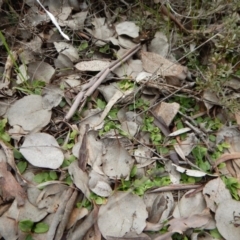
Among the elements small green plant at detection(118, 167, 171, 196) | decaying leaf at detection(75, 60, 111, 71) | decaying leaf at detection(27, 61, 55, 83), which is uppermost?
decaying leaf at detection(75, 60, 111, 71)

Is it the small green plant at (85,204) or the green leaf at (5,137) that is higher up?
the green leaf at (5,137)

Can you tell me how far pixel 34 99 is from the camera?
1314 millimetres

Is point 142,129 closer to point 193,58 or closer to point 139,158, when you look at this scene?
point 139,158

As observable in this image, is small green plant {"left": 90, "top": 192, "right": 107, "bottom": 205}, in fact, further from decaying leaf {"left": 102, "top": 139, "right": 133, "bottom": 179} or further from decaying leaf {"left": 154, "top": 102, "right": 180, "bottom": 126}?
decaying leaf {"left": 154, "top": 102, "right": 180, "bottom": 126}

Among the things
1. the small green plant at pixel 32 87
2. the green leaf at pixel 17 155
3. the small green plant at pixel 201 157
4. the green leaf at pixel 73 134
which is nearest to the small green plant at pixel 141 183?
the small green plant at pixel 201 157

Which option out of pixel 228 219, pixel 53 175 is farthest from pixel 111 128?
pixel 228 219

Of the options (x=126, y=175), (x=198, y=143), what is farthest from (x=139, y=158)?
(x=198, y=143)

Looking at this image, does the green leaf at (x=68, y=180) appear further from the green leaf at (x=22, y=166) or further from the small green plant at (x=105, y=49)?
the small green plant at (x=105, y=49)

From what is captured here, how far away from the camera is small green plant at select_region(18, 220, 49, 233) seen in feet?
3.57

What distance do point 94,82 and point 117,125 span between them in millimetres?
173

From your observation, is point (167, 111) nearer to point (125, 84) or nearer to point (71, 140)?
point (125, 84)

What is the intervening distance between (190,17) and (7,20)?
67 centimetres

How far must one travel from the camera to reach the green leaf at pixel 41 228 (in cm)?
109

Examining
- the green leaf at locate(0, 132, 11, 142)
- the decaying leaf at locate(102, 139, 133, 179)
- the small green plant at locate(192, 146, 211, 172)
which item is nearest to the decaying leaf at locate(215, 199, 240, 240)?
the small green plant at locate(192, 146, 211, 172)
